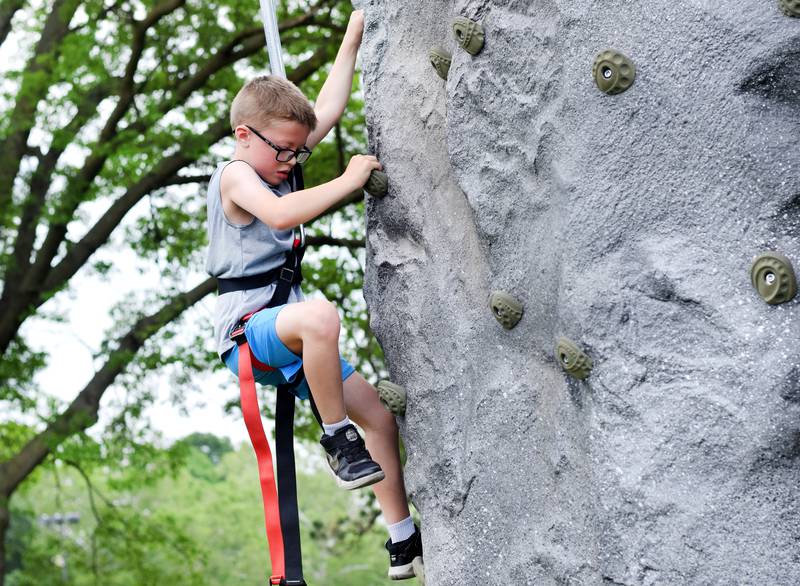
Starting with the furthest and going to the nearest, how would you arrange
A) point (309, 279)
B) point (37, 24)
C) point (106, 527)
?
point (37, 24)
point (106, 527)
point (309, 279)

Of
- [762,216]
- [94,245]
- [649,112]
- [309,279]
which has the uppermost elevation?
[94,245]

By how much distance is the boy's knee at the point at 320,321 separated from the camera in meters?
3.59

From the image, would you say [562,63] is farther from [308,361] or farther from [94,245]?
[94,245]

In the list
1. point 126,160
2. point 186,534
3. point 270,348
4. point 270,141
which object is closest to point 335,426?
point 270,348

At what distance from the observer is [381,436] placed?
3.97 m

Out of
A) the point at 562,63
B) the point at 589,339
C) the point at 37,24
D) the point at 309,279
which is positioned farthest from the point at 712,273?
the point at 37,24

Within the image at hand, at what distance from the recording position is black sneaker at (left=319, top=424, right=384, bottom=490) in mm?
3627

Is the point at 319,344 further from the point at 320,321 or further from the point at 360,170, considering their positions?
the point at 360,170

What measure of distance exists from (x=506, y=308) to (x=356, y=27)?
150cm

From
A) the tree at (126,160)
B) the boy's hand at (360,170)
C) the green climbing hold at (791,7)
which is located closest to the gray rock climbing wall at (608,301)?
the green climbing hold at (791,7)

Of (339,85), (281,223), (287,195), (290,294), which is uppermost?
(339,85)

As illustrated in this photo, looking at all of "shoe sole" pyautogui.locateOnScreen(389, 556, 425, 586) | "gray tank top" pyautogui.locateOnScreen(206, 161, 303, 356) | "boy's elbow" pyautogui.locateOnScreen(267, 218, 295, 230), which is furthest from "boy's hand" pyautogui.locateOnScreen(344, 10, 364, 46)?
"shoe sole" pyautogui.locateOnScreen(389, 556, 425, 586)

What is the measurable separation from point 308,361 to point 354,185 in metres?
0.65

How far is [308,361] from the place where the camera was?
143 inches
